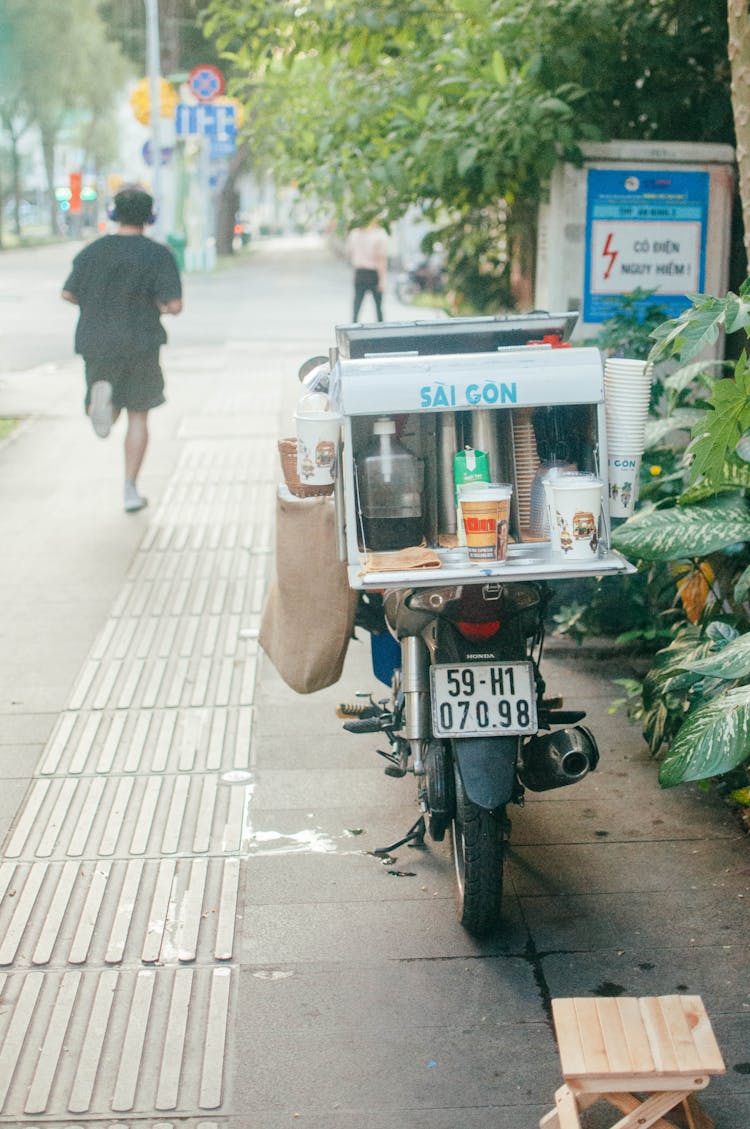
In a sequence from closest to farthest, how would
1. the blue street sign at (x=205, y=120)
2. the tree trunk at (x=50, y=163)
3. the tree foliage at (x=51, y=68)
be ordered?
the blue street sign at (x=205, y=120), the tree foliage at (x=51, y=68), the tree trunk at (x=50, y=163)

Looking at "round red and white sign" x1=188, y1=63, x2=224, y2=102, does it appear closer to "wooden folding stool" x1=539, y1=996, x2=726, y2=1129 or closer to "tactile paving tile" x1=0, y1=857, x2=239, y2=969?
"tactile paving tile" x1=0, y1=857, x2=239, y2=969

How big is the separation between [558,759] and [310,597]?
91 cm

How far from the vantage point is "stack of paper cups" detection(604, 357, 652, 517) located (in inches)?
155

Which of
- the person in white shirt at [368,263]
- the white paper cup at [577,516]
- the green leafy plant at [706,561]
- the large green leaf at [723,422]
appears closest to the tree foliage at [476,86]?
the green leafy plant at [706,561]

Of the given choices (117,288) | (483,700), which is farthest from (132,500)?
(483,700)

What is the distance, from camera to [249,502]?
30.6 ft

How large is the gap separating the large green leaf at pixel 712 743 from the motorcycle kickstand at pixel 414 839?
96cm

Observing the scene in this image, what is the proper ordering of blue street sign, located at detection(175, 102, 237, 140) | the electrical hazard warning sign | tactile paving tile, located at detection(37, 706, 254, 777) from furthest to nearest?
blue street sign, located at detection(175, 102, 237, 140)
the electrical hazard warning sign
tactile paving tile, located at detection(37, 706, 254, 777)

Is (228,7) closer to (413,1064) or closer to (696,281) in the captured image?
(696,281)

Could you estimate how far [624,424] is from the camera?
393 cm

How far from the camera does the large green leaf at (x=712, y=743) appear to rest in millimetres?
3795

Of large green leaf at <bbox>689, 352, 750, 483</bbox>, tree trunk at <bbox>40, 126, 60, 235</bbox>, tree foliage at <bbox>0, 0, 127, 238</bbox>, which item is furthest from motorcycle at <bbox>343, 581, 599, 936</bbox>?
tree trunk at <bbox>40, 126, 60, 235</bbox>

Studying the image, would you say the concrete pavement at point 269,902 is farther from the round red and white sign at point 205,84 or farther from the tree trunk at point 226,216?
the tree trunk at point 226,216

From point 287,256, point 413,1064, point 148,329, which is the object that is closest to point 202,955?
point 413,1064
